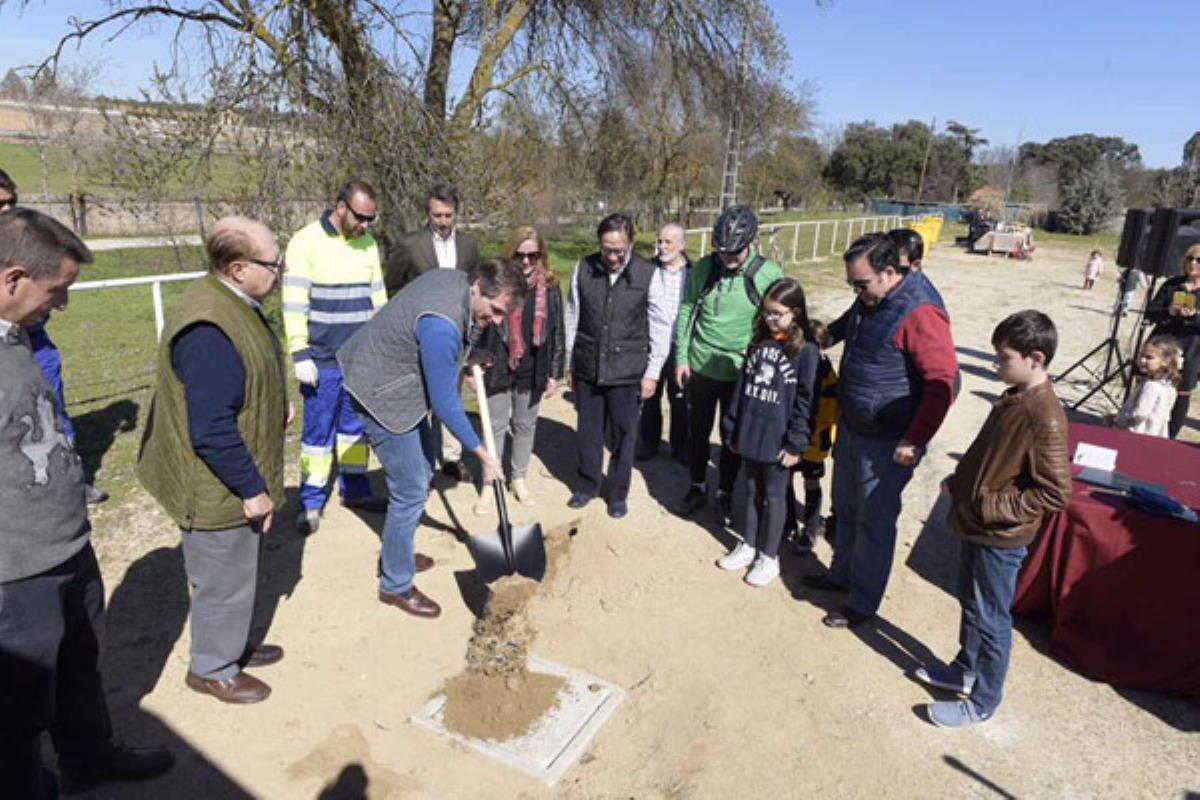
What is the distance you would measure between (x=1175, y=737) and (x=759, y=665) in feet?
5.47

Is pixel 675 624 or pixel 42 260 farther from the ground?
pixel 42 260

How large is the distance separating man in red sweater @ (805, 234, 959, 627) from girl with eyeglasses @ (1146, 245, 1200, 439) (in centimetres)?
415

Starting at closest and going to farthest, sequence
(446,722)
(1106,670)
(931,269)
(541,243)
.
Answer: (446,722) < (1106,670) < (541,243) < (931,269)

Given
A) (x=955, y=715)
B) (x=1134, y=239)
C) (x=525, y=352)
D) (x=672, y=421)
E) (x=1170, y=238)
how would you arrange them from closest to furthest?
(x=955, y=715)
(x=525, y=352)
(x=672, y=421)
(x=1170, y=238)
(x=1134, y=239)

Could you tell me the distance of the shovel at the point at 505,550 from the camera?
362 cm

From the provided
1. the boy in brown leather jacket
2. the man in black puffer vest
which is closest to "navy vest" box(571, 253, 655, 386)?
the man in black puffer vest

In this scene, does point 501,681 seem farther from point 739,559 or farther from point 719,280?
point 719,280

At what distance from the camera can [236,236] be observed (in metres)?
2.55

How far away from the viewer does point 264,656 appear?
3.31m

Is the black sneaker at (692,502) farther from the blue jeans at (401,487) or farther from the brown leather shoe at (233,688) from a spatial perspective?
the brown leather shoe at (233,688)

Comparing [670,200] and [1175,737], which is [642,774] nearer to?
[1175,737]

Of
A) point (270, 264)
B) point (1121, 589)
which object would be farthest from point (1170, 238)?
point (270, 264)

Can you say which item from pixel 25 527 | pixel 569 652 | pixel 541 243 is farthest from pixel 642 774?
pixel 541 243

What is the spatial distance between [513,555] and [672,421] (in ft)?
8.13
